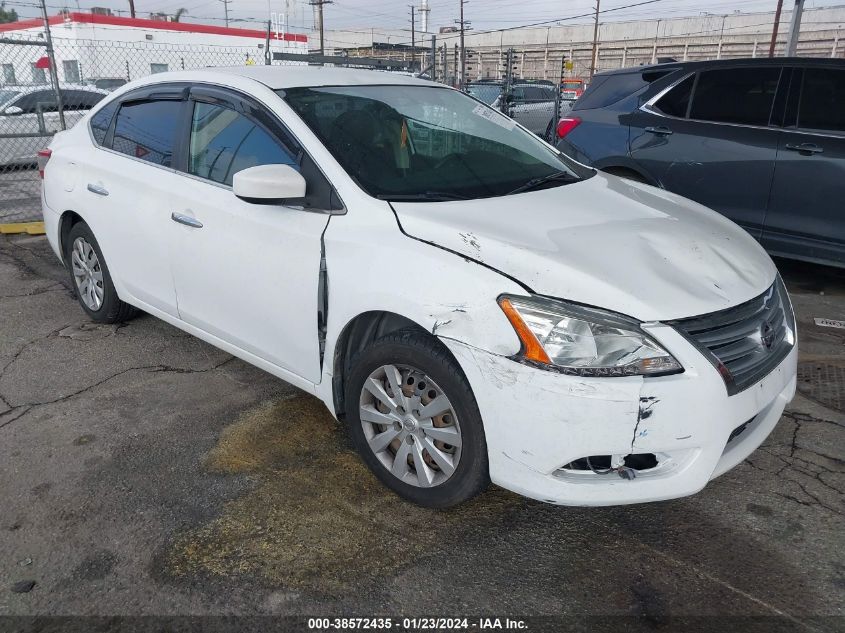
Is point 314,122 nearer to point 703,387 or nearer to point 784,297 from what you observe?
point 703,387

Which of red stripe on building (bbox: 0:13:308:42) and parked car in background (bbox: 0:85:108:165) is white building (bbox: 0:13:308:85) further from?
parked car in background (bbox: 0:85:108:165)

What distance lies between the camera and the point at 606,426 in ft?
7.41

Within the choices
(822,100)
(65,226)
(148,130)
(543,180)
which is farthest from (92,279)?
(822,100)

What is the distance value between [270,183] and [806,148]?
14.0 feet

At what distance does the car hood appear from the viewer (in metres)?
2.36

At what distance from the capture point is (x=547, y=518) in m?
2.79

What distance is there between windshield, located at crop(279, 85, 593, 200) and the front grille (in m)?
1.10

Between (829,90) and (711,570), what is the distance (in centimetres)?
432

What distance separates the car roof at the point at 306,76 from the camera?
3.45 meters

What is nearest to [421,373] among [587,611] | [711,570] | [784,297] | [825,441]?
[587,611]

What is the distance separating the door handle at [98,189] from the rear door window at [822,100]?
4986 millimetres

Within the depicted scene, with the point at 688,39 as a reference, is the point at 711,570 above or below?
below

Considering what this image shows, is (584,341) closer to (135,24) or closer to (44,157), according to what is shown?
(44,157)

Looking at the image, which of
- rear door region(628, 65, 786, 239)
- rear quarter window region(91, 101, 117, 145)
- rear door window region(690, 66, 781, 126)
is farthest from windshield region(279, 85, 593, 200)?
rear door window region(690, 66, 781, 126)
